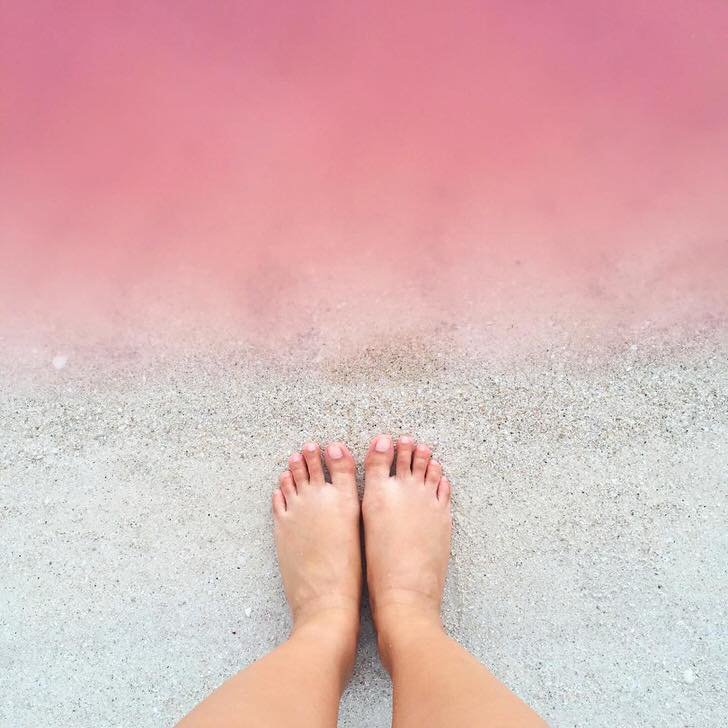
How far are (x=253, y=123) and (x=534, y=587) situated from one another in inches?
38.4

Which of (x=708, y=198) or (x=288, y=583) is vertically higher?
(x=708, y=198)

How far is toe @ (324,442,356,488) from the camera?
1.16m

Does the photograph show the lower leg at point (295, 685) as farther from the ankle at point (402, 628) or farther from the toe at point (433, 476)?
the toe at point (433, 476)

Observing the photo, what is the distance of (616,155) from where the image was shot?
47.8 inches

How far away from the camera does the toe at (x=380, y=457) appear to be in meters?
1.16

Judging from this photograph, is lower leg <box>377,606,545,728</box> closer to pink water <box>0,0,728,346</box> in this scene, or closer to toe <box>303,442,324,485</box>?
toe <box>303,442,324,485</box>

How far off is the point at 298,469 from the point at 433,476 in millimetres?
237

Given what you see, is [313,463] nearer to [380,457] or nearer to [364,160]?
[380,457]

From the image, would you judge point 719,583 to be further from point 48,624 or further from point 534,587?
point 48,624

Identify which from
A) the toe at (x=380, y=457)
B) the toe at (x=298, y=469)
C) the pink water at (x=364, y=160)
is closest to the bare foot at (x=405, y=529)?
the toe at (x=380, y=457)

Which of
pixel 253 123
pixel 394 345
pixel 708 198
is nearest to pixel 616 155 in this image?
pixel 708 198

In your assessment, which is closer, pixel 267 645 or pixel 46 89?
pixel 267 645

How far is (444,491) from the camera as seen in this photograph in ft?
3.79

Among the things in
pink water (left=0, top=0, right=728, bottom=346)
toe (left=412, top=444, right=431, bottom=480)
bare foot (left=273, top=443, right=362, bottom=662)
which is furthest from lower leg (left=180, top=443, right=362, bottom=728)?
pink water (left=0, top=0, right=728, bottom=346)
